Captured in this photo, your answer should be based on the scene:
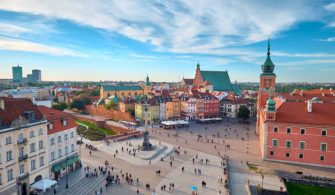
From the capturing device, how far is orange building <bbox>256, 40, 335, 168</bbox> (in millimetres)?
39219

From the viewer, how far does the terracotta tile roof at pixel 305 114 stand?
39.6m

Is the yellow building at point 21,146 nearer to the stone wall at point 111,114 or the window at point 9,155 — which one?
the window at point 9,155

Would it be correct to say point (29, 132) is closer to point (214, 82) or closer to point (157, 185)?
point (157, 185)

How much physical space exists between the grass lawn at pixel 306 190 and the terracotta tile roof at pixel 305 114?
1061 centimetres

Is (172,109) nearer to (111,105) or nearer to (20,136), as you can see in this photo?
(111,105)

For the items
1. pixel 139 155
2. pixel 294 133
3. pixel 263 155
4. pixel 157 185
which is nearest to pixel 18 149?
pixel 157 185

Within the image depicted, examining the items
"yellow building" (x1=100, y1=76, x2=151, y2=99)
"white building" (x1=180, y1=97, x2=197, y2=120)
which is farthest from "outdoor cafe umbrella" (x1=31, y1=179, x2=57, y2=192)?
"yellow building" (x1=100, y1=76, x2=151, y2=99)

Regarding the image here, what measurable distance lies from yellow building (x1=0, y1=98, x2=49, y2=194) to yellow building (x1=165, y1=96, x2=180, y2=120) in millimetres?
51008

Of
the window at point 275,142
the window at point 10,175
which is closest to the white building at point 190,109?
the window at point 275,142

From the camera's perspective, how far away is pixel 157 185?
32562 mm

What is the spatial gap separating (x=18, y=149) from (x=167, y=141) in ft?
101

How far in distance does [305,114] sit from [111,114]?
5603 cm

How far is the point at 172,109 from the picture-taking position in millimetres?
82062

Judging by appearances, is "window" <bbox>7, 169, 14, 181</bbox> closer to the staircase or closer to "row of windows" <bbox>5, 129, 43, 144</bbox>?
"row of windows" <bbox>5, 129, 43, 144</bbox>
